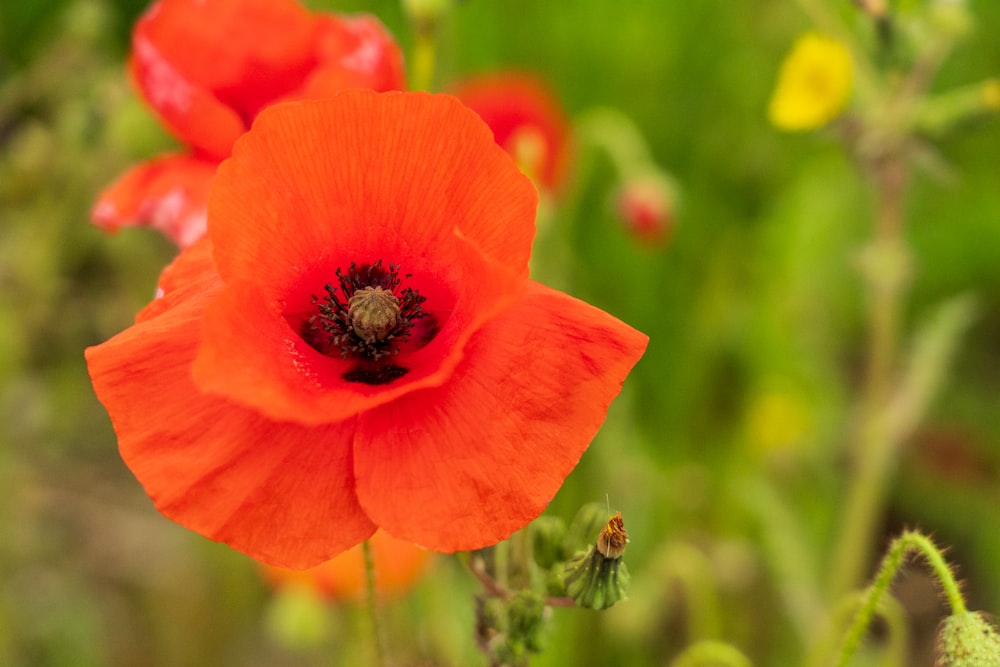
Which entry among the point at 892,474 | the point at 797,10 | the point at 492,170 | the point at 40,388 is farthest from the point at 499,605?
the point at 797,10

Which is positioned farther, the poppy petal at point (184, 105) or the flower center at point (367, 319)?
the poppy petal at point (184, 105)

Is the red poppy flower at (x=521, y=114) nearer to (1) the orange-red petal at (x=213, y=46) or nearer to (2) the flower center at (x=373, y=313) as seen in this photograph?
(1) the orange-red petal at (x=213, y=46)

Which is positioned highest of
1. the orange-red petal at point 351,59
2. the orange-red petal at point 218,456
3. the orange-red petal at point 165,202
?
the orange-red petal at point 351,59

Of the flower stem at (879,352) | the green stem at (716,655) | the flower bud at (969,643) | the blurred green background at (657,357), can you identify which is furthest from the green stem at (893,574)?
the blurred green background at (657,357)

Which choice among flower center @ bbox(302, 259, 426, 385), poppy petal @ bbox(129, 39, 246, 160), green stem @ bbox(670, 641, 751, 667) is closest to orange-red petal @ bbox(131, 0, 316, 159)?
poppy petal @ bbox(129, 39, 246, 160)

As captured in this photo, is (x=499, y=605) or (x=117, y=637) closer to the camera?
(x=499, y=605)

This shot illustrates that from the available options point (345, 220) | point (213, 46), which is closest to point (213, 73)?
point (213, 46)

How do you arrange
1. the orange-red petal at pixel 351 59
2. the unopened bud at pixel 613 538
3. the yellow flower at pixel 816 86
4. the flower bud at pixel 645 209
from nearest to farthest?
the unopened bud at pixel 613 538
the orange-red petal at pixel 351 59
the yellow flower at pixel 816 86
the flower bud at pixel 645 209

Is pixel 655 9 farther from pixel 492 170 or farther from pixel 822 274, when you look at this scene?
pixel 492 170
